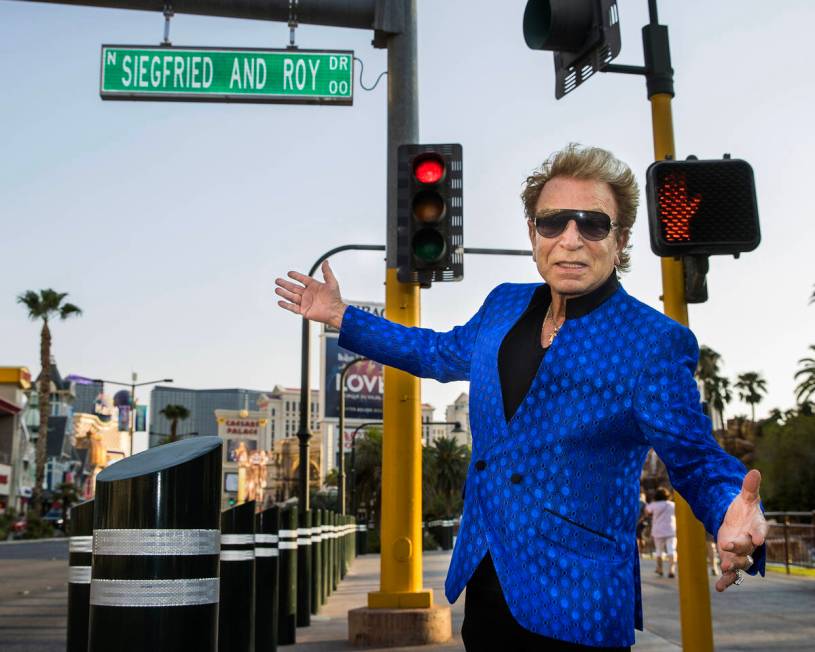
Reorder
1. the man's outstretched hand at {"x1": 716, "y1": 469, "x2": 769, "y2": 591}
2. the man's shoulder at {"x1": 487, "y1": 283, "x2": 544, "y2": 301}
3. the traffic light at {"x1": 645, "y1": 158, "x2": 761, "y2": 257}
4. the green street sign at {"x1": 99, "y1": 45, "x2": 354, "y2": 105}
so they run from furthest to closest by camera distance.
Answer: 1. the green street sign at {"x1": 99, "y1": 45, "x2": 354, "y2": 105}
2. the traffic light at {"x1": 645, "y1": 158, "x2": 761, "y2": 257}
3. the man's shoulder at {"x1": 487, "y1": 283, "x2": 544, "y2": 301}
4. the man's outstretched hand at {"x1": 716, "y1": 469, "x2": 769, "y2": 591}

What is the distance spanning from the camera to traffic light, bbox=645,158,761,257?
14.1ft

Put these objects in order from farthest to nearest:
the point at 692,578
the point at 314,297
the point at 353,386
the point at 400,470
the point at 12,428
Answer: the point at 12,428
the point at 353,386
the point at 400,470
the point at 692,578
the point at 314,297

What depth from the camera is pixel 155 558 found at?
264 cm

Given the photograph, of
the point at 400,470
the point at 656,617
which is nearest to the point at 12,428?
the point at 656,617

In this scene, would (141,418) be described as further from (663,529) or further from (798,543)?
(663,529)

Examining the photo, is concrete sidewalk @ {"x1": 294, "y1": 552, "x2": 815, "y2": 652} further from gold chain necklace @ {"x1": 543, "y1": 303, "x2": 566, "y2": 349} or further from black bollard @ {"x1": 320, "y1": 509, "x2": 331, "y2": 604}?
gold chain necklace @ {"x1": 543, "y1": 303, "x2": 566, "y2": 349}

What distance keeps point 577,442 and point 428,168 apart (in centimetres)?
439

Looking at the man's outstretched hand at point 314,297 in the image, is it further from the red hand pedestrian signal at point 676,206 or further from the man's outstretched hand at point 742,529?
the red hand pedestrian signal at point 676,206

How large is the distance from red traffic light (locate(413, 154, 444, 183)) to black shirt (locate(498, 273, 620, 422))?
3933mm

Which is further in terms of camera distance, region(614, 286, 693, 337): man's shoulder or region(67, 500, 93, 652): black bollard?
region(67, 500, 93, 652): black bollard

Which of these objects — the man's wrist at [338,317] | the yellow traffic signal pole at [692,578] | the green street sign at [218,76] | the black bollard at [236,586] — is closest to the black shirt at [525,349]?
the man's wrist at [338,317]

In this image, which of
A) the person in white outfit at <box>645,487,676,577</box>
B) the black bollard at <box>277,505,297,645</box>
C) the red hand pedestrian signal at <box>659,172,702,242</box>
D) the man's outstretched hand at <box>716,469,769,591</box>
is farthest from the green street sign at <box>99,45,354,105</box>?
the person in white outfit at <box>645,487,676,577</box>

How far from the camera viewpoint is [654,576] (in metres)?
17.3

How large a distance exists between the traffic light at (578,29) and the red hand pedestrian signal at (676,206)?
0.73 meters
